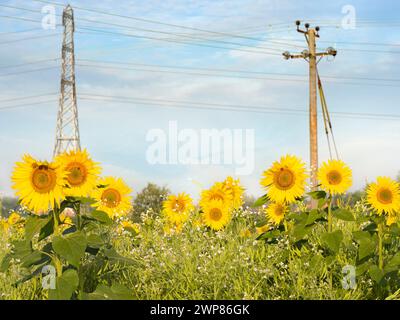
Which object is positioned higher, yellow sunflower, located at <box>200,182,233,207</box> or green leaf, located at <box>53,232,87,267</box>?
yellow sunflower, located at <box>200,182,233,207</box>

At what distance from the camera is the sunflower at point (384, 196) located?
19.4ft

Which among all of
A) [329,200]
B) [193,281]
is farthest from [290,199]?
[193,281]

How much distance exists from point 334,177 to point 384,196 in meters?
0.53

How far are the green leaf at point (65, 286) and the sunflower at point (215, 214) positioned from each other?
115 inches

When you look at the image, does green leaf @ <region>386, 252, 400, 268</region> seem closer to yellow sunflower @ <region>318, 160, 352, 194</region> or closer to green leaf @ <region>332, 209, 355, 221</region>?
green leaf @ <region>332, 209, 355, 221</region>

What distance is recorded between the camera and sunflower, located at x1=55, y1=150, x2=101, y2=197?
4832 millimetres

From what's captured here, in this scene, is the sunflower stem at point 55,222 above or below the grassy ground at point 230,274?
above

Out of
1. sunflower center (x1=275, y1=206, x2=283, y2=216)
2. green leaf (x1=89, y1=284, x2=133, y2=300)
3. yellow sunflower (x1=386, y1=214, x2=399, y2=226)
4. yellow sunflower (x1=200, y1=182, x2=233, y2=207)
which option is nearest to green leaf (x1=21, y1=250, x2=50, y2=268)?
green leaf (x1=89, y1=284, x2=133, y2=300)

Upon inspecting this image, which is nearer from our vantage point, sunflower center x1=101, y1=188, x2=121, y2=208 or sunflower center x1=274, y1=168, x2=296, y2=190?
sunflower center x1=274, y1=168, x2=296, y2=190

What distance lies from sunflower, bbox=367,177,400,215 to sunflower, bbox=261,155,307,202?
729mm

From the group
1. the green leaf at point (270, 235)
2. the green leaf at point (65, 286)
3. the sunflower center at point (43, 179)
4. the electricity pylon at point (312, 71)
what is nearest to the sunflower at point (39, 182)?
the sunflower center at point (43, 179)

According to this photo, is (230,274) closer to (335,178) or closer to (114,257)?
(114,257)

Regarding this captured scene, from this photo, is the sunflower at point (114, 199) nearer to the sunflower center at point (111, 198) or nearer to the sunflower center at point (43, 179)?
the sunflower center at point (111, 198)

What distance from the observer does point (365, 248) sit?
5496 millimetres
